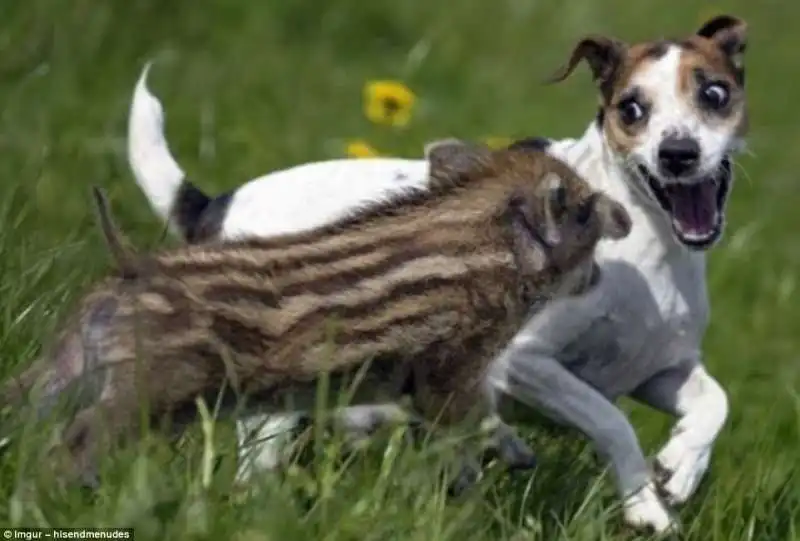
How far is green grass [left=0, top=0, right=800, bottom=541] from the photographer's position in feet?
12.9

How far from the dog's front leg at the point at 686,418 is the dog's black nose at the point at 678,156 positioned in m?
0.59

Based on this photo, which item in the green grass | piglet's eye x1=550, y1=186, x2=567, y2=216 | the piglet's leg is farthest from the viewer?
piglet's eye x1=550, y1=186, x2=567, y2=216

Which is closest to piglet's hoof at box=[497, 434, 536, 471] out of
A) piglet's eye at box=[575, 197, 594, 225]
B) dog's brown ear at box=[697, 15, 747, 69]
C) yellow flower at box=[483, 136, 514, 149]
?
piglet's eye at box=[575, 197, 594, 225]

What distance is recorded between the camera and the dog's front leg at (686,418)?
5.17m

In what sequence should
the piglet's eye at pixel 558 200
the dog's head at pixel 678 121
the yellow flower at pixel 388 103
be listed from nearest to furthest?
the piglet's eye at pixel 558 200, the dog's head at pixel 678 121, the yellow flower at pixel 388 103

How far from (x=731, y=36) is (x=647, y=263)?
787 millimetres

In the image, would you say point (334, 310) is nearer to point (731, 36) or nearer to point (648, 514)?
point (648, 514)

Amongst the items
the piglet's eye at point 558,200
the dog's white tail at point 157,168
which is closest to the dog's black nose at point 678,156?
the piglet's eye at point 558,200

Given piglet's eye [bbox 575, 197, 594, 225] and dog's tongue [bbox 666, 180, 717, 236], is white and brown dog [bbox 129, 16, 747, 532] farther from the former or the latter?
piglet's eye [bbox 575, 197, 594, 225]

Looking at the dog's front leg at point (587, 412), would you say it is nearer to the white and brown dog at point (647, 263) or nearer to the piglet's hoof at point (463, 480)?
the white and brown dog at point (647, 263)

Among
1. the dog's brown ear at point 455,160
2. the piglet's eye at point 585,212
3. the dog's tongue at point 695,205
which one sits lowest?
the dog's tongue at point 695,205

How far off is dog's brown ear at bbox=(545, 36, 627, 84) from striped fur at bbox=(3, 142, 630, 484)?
0.95 m

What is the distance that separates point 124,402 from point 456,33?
7.55 meters

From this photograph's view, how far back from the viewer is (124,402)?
4.14 metres
